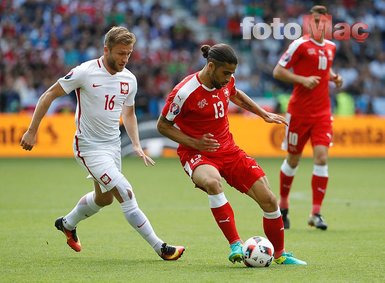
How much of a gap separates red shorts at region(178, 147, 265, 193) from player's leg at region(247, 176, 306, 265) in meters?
0.07

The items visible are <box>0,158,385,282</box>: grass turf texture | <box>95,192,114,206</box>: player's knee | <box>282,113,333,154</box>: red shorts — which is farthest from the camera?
<box>282,113,333,154</box>: red shorts

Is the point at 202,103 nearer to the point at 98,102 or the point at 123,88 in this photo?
the point at 123,88

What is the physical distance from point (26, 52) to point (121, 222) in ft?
50.2

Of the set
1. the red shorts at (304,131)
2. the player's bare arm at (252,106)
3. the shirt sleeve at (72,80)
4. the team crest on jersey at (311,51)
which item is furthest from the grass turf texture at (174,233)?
the team crest on jersey at (311,51)

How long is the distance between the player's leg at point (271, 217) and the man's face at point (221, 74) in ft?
3.00

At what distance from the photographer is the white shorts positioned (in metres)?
8.73

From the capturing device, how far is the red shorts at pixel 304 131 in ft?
39.1

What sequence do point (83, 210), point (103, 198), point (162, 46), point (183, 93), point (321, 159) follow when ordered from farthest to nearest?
point (162, 46)
point (321, 159)
point (83, 210)
point (103, 198)
point (183, 93)

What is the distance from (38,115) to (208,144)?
5.16 ft

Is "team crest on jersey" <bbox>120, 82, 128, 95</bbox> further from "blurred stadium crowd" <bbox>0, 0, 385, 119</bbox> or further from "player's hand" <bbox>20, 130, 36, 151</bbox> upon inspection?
"blurred stadium crowd" <bbox>0, 0, 385, 119</bbox>

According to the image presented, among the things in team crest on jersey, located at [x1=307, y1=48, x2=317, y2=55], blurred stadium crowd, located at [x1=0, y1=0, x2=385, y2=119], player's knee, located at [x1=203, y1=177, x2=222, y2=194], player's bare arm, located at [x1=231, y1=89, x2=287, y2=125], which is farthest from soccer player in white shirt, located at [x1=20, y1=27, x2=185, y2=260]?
blurred stadium crowd, located at [x1=0, y1=0, x2=385, y2=119]

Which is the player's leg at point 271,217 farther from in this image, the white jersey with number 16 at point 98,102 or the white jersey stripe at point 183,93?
the white jersey with number 16 at point 98,102

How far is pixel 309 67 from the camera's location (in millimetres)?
12008

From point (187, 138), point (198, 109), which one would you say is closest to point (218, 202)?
point (187, 138)
